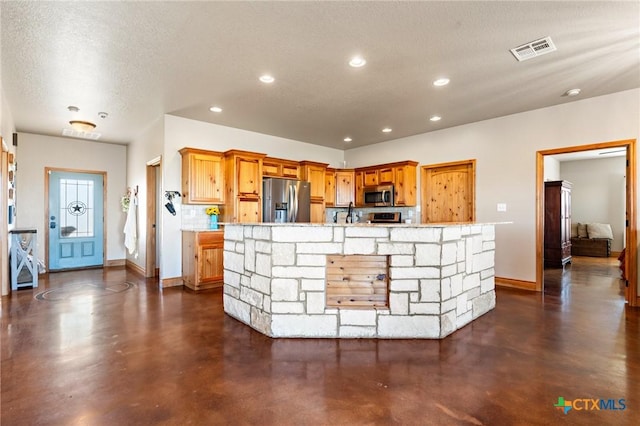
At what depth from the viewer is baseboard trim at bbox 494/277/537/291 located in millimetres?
4719

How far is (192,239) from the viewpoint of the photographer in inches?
187

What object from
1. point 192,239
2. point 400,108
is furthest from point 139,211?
point 400,108

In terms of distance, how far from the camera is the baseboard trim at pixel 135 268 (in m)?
5.96

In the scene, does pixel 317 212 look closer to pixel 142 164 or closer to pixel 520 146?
pixel 142 164

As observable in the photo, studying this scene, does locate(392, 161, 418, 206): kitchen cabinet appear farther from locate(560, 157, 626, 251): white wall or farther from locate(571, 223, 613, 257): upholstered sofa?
locate(560, 157, 626, 251): white wall

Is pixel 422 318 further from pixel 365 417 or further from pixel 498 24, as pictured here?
pixel 498 24

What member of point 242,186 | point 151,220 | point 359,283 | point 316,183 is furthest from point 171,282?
point 359,283

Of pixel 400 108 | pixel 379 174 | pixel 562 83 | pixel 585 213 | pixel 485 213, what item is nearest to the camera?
pixel 562 83

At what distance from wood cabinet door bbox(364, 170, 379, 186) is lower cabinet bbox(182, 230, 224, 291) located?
10.9 ft

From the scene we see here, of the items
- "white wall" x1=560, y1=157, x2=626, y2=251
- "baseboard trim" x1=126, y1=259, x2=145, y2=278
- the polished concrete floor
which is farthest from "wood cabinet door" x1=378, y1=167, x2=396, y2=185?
"white wall" x1=560, y1=157, x2=626, y2=251

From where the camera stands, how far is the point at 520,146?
4816mm

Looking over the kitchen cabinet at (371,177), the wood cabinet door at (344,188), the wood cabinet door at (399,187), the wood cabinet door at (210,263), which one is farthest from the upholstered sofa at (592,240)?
the wood cabinet door at (210,263)

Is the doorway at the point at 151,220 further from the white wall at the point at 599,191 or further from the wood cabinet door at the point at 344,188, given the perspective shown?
the white wall at the point at 599,191

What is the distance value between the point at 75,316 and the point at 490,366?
4.08 meters
